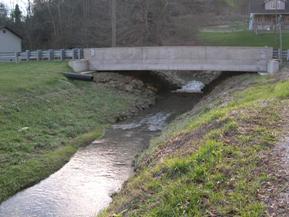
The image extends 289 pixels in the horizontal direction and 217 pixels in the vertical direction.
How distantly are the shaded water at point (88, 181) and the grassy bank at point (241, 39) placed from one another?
37060mm

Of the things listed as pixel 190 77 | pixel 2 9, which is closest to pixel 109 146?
pixel 190 77

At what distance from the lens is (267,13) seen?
69.8 meters

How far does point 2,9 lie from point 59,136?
63.8 m

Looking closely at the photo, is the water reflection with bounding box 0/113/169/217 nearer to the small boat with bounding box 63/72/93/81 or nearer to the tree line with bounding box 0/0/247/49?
the small boat with bounding box 63/72/93/81

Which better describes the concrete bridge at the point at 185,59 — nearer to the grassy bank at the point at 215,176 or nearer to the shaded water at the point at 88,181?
the shaded water at the point at 88,181

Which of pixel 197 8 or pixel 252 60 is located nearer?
pixel 252 60

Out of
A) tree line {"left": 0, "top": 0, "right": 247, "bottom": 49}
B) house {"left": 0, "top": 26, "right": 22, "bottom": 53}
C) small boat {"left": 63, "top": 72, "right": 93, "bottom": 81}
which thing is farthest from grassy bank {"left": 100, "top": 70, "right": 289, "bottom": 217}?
house {"left": 0, "top": 26, "right": 22, "bottom": 53}

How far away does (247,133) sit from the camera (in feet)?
40.7

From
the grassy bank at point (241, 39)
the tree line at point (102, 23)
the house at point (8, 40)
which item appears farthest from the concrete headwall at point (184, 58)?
the house at point (8, 40)

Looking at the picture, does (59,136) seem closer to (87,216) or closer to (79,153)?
(79,153)

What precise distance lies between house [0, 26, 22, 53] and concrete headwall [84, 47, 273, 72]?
2237 centimetres

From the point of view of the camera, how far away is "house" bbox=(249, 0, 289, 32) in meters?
69.0

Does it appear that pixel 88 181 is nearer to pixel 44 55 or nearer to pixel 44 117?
pixel 44 117

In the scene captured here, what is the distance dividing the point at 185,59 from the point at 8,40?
29.2m
